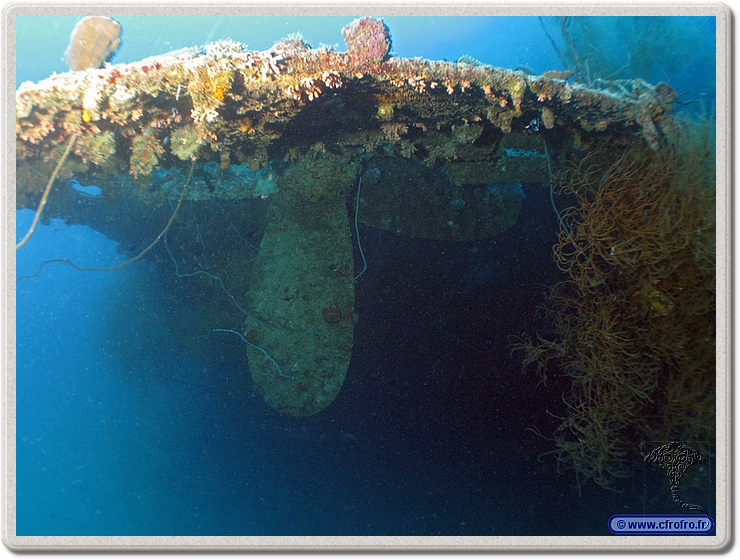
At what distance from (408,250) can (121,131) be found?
4.63 feet

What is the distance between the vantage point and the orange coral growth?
144cm

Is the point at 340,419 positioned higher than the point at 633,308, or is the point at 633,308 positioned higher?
the point at 633,308

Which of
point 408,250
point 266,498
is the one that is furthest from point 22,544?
point 408,250

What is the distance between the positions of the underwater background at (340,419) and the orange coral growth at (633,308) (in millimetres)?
111

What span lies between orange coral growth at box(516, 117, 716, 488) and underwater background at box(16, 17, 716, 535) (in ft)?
0.36

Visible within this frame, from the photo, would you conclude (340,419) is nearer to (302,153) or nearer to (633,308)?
(302,153)

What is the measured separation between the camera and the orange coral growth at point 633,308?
1440 millimetres

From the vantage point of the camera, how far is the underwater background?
1528mm

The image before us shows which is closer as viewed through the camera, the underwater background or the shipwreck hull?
the shipwreck hull

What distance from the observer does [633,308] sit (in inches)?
58.5

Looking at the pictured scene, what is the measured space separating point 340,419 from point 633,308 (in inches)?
57.8

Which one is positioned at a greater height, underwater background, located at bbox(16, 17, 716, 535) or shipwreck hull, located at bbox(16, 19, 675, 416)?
shipwreck hull, located at bbox(16, 19, 675, 416)

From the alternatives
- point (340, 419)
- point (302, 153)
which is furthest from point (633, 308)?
point (302, 153)

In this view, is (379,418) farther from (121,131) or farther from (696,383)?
(121,131)
